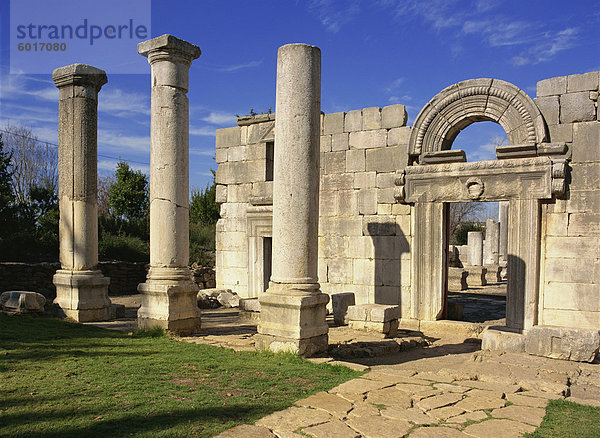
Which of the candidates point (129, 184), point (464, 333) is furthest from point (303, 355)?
point (129, 184)

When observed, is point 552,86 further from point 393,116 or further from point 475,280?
point 475,280

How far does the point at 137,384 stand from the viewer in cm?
534

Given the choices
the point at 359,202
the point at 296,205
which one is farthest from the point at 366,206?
the point at 296,205

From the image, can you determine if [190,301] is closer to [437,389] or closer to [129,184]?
[437,389]

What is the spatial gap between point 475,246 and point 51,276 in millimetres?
20063

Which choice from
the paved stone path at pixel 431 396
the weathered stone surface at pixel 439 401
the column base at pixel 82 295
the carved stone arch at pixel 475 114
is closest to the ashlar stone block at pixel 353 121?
the carved stone arch at pixel 475 114

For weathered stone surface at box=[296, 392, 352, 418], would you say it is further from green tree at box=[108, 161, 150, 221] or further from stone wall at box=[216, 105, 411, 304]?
green tree at box=[108, 161, 150, 221]

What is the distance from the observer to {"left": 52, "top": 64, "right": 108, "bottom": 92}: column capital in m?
10.2

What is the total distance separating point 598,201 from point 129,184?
23245mm

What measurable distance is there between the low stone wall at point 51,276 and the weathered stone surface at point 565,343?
375 inches

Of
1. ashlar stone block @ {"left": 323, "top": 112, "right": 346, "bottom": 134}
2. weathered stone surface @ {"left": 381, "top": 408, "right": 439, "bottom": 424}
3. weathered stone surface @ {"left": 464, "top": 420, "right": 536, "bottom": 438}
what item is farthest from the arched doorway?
weathered stone surface @ {"left": 381, "top": 408, "right": 439, "bottom": 424}

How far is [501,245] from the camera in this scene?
1083 inches

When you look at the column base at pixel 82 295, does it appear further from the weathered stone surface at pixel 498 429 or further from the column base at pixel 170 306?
the weathered stone surface at pixel 498 429

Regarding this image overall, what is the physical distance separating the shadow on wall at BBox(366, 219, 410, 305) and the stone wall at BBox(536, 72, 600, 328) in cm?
287
